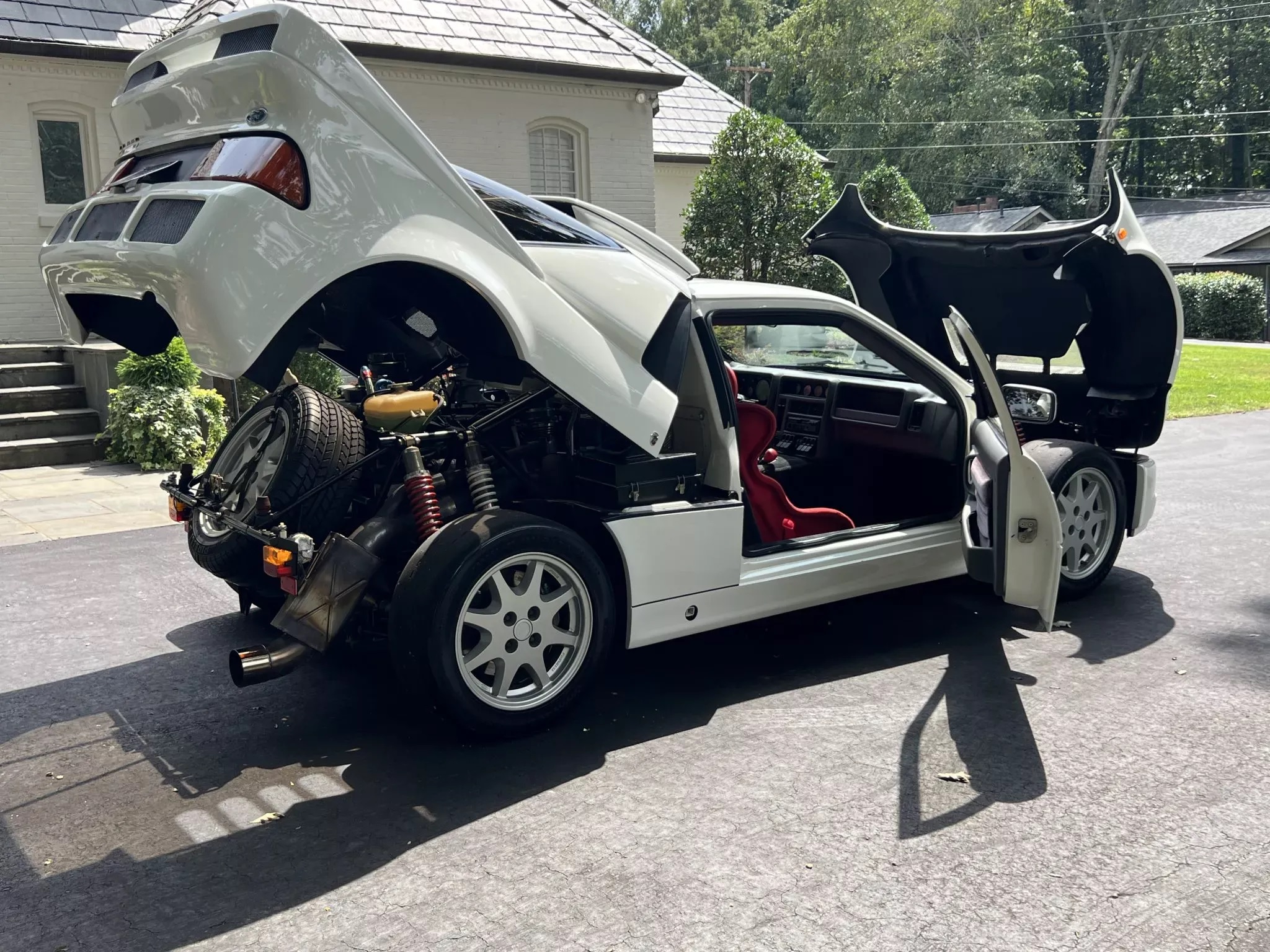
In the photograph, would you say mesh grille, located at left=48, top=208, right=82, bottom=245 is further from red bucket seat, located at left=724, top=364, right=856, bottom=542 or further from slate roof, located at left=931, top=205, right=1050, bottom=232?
slate roof, located at left=931, top=205, right=1050, bottom=232

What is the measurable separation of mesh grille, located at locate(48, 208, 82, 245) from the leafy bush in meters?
6.33

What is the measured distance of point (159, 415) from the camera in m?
10.8

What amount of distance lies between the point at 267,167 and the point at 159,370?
8.02 m

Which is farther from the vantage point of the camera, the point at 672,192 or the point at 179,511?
the point at 672,192

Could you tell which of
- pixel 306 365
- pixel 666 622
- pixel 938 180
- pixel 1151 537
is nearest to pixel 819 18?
pixel 938 180

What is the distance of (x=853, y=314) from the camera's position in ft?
17.3

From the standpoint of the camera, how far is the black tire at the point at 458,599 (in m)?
3.96

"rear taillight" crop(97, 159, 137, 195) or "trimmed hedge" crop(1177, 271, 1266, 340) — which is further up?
"rear taillight" crop(97, 159, 137, 195)

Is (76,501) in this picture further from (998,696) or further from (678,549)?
(998,696)

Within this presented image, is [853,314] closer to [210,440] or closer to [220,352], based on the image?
[220,352]

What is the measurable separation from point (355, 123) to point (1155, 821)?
3563 mm

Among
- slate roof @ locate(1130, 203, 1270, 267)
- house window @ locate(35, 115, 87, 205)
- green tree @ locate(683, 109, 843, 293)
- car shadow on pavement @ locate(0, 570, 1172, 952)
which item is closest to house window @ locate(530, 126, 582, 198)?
green tree @ locate(683, 109, 843, 293)

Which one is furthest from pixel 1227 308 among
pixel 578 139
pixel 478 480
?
pixel 478 480

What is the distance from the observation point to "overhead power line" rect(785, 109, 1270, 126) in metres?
48.2
